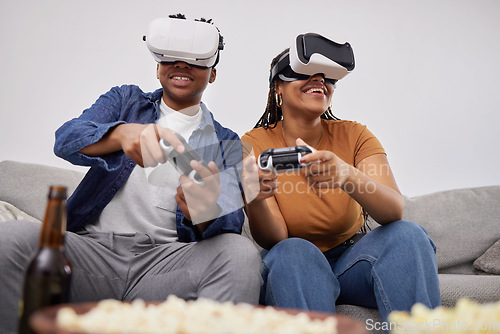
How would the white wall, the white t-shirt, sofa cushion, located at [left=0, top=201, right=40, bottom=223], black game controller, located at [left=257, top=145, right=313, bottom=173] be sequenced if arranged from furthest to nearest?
the white wall → sofa cushion, located at [left=0, top=201, right=40, bottom=223] → the white t-shirt → black game controller, located at [left=257, top=145, right=313, bottom=173]

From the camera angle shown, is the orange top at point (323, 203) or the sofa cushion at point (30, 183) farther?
the sofa cushion at point (30, 183)

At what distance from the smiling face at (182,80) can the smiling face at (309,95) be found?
0.90ft

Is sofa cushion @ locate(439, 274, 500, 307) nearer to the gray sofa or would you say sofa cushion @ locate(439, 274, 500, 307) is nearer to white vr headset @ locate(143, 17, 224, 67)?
the gray sofa

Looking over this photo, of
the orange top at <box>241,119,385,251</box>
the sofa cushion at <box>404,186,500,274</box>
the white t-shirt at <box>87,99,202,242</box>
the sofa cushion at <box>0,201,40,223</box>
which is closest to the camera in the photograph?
the white t-shirt at <box>87,99,202,242</box>

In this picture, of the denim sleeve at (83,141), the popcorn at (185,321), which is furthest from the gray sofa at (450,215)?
the popcorn at (185,321)

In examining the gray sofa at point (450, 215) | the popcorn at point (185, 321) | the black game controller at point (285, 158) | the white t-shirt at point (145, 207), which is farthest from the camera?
the gray sofa at point (450, 215)

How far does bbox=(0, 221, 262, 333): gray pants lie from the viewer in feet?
3.28

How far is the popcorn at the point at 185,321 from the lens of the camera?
517mm

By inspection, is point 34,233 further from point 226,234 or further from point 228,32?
point 228,32

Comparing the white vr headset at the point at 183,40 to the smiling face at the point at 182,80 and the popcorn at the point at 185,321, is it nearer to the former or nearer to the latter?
the smiling face at the point at 182,80

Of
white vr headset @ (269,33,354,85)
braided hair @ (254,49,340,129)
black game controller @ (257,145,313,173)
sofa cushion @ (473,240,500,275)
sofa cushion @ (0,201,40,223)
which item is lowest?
sofa cushion @ (473,240,500,275)

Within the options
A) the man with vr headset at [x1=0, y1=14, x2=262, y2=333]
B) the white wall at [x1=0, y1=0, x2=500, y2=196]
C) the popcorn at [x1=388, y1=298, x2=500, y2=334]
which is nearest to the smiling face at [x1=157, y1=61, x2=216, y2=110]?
the man with vr headset at [x1=0, y1=14, x2=262, y2=333]

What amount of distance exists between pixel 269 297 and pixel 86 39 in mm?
1727

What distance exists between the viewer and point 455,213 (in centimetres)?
221
